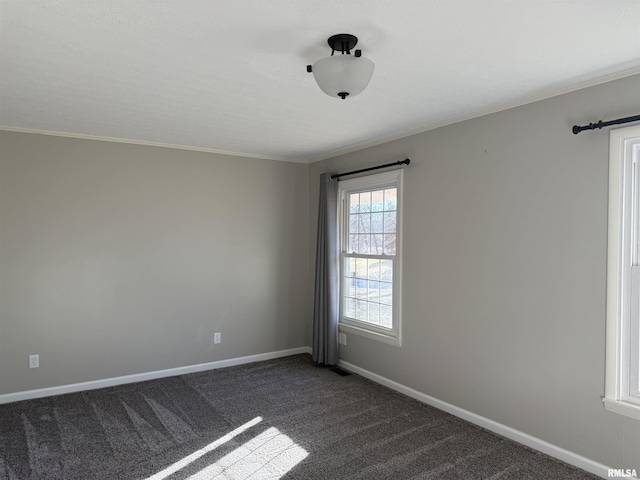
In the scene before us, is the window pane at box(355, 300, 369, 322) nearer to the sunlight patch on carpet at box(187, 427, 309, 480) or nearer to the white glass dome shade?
the sunlight patch on carpet at box(187, 427, 309, 480)

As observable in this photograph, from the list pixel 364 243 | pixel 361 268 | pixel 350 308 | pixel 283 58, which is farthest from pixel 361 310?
pixel 283 58

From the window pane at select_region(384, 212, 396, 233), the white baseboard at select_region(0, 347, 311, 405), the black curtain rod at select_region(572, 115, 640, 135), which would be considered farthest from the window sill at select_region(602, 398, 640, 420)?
the white baseboard at select_region(0, 347, 311, 405)

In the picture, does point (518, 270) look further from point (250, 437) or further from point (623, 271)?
point (250, 437)

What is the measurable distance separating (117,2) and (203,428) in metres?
2.80

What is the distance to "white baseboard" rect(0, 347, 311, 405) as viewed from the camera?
149 inches

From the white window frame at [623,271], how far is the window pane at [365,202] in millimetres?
2254

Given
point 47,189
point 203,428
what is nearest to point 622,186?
point 203,428

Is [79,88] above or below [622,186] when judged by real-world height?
above

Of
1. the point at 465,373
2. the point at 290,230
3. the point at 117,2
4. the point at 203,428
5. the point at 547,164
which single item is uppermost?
the point at 117,2

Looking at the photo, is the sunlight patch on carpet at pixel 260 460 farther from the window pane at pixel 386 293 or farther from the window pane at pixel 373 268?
the window pane at pixel 373 268

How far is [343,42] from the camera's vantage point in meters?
2.03

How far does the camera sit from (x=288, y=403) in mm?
3748

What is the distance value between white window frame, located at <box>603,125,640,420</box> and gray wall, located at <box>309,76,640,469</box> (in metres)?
0.06

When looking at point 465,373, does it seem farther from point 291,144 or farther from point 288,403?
point 291,144
